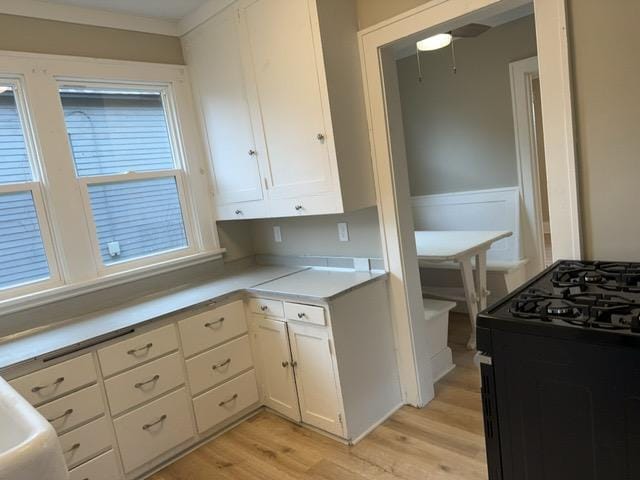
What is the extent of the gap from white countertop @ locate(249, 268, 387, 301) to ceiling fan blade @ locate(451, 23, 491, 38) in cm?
229

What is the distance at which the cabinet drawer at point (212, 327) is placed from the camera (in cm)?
243

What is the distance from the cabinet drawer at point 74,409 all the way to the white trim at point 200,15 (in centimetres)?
213

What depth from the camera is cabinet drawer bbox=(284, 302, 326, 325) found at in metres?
2.25

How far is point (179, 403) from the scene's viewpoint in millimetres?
2406

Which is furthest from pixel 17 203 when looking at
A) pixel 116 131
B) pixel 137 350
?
pixel 137 350

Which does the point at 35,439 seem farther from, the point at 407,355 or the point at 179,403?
the point at 407,355

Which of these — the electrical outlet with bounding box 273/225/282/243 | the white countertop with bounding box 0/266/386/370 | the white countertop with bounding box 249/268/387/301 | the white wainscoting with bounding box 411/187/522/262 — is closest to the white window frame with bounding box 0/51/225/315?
the white countertop with bounding box 0/266/386/370

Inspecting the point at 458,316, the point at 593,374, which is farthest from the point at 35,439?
the point at 458,316

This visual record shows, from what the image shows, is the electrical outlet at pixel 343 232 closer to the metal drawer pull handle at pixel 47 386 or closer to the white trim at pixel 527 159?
the metal drawer pull handle at pixel 47 386

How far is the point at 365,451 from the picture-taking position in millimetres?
2256

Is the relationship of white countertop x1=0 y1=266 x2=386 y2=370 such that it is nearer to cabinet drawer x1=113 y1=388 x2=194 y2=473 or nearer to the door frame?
the door frame

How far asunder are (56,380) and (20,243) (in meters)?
0.85

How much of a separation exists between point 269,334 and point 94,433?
97 centimetres

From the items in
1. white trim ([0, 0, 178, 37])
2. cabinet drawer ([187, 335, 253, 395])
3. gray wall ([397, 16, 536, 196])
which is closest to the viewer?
white trim ([0, 0, 178, 37])
